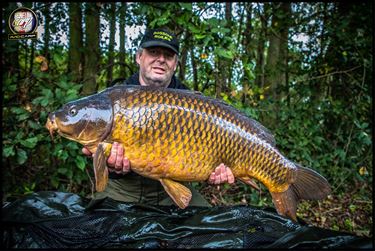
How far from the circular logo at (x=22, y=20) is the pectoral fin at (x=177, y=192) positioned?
1302mm

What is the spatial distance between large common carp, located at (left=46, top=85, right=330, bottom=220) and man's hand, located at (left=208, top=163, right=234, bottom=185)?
0.8 inches

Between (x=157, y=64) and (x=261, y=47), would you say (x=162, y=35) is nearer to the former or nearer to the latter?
(x=157, y=64)

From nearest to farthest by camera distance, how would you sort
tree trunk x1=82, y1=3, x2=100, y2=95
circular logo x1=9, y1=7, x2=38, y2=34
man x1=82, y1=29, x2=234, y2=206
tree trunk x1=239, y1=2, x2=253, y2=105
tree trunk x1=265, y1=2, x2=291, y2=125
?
1. man x1=82, y1=29, x2=234, y2=206
2. circular logo x1=9, y1=7, x2=38, y2=34
3. tree trunk x1=239, y1=2, x2=253, y2=105
4. tree trunk x1=265, y1=2, x2=291, y2=125
5. tree trunk x1=82, y1=3, x2=100, y2=95

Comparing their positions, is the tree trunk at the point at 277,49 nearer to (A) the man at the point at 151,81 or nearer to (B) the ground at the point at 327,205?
(B) the ground at the point at 327,205

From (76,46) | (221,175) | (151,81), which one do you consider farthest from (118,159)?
(76,46)

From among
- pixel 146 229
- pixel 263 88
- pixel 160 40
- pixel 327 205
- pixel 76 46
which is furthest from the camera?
pixel 76 46

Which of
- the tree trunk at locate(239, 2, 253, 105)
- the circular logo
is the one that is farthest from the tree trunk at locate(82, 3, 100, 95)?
A: the tree trunk at locate(239, 2, 253, 105)

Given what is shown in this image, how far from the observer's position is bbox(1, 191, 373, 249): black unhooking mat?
41.9 inches

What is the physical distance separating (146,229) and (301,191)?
0.72 metres

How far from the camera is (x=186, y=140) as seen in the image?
4.20ft

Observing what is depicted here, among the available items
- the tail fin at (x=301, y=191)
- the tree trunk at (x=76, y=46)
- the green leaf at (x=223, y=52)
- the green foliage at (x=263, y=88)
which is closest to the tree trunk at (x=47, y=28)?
the green foliage at (x=263, y=88)

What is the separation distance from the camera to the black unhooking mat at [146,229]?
3.49 ft

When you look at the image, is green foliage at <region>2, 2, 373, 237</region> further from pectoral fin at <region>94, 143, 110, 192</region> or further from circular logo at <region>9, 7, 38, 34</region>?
pectoral fin at <region>94, 143, 110, 192</region>

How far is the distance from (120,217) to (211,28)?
1.37 metres
